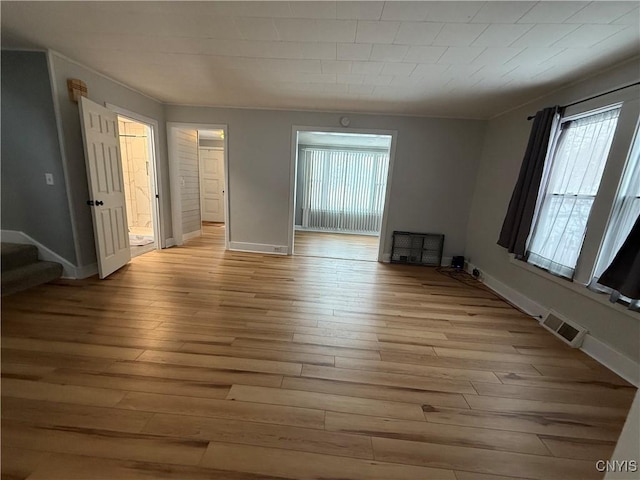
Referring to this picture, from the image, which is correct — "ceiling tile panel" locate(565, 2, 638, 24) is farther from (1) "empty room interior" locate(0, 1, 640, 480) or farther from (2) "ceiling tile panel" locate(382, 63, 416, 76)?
(2) "ceiling tile panel" locate(382, 63, 416, 76)

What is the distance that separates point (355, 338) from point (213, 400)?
3.83ft

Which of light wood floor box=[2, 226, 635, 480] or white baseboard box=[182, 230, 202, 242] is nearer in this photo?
light wood floor box=[2, 226, 635, 480]

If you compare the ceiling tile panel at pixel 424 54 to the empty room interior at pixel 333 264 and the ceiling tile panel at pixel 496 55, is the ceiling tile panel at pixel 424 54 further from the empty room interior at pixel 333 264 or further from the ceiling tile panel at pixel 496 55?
the ceiling tile panel at pixel 496 55

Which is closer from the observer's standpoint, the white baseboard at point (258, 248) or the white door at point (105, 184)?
→ the white door at point (105, 184)

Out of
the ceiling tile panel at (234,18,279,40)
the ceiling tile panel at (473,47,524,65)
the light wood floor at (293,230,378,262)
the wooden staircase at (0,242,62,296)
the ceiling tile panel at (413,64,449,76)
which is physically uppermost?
the ceiling tile panel at (413,64,449,76)

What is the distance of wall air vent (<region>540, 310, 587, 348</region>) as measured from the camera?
7.32 ft

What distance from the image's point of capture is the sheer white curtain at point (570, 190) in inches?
90.7

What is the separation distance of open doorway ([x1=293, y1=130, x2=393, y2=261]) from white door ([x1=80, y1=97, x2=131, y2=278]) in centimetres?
381

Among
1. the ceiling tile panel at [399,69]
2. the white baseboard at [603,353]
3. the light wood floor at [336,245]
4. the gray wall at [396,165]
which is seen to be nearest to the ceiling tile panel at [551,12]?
the ceiling tile panel at [399,69]

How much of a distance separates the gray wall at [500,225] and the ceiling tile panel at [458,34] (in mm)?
1388

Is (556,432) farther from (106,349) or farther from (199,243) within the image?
(199,243)

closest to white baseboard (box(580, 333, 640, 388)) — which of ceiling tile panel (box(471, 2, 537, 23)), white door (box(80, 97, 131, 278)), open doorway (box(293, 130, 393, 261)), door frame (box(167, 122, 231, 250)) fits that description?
ceiling tile panel (box(471, 2, 537, 23))

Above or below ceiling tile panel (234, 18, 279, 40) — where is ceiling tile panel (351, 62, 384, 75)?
above

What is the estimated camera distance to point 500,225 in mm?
3545
